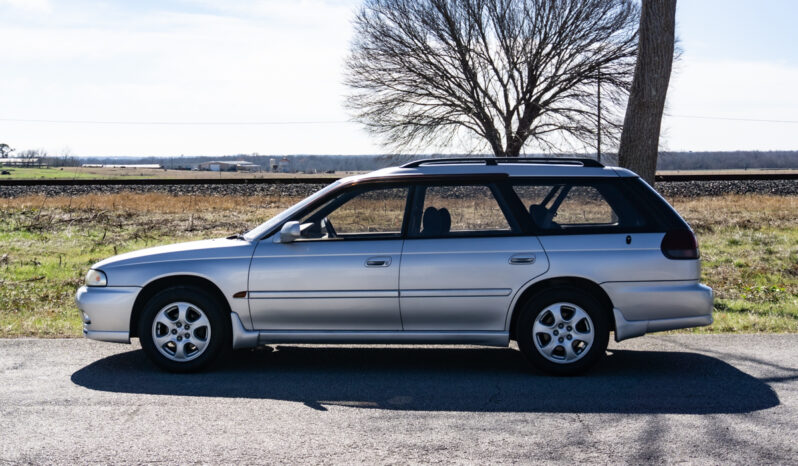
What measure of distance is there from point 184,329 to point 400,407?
207cm

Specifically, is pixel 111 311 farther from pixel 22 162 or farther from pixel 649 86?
pixel 22 162

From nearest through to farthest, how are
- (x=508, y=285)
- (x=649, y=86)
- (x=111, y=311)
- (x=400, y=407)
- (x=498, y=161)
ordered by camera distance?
(x=400, y=407), (x=508, y=285), (x=111, y=311), (x=498, y=161), (x=649, y=86)

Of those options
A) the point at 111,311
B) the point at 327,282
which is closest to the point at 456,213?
the point at 327,282

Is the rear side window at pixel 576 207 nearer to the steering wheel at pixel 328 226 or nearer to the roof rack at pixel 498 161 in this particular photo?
the roof rack at pixel 498 161

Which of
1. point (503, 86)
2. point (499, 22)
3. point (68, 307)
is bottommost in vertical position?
point (68, 307)

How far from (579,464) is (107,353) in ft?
15.4

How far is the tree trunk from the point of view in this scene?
10.9 metres

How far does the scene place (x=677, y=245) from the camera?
6.59m

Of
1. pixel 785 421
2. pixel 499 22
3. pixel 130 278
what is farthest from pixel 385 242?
pixel 499 22

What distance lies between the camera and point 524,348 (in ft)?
21.5

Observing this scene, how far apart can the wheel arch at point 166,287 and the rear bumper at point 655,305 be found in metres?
3.13

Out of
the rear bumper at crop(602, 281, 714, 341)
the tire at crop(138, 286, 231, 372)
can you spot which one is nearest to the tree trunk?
the rear bumper at crop(602, 281, 714, 341)

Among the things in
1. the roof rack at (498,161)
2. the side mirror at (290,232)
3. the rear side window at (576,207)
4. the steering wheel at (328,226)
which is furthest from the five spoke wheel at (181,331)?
the rear side window at (576,207)

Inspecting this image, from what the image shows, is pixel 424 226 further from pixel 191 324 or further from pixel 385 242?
pixel 191 324
